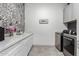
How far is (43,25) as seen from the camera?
547cm

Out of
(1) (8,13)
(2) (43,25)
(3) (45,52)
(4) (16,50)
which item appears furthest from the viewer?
(2) (43,25)

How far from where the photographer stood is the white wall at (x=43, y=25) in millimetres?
5441

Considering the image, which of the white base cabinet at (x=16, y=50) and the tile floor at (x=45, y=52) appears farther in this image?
the tile floor at (x=45, y=52)

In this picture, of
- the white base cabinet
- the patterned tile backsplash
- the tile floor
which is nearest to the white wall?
the tile floor

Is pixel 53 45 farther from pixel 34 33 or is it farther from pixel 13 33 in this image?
pixel 13 33

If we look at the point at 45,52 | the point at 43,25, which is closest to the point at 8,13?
the point at 45,52

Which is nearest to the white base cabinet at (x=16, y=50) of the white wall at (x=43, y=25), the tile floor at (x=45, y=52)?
the tile floor at (x=45, y=52)

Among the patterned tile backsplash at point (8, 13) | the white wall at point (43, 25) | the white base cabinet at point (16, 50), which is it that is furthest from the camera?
the white wall at point (43, 25)

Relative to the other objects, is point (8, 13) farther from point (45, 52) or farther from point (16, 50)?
point (45, 52)

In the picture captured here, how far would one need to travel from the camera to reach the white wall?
214 inches

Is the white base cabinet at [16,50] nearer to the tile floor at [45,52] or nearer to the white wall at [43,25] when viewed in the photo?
the tile floor at [45,52]

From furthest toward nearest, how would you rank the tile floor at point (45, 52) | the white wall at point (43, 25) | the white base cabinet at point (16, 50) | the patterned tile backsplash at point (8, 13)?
1. the white wall at point (43, 25)
2. the tile floor at point (45, 52)
3. the patterned tile backsplash at point (8, 13)
4. the white base cabinet at point (16, 50)

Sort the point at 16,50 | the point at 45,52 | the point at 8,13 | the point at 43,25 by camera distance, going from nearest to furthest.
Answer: the point at 16,50
the point at 8,13
the point at 45,52
the point at 43,25

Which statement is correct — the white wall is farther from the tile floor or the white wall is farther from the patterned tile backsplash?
the patterned tile backsplash
